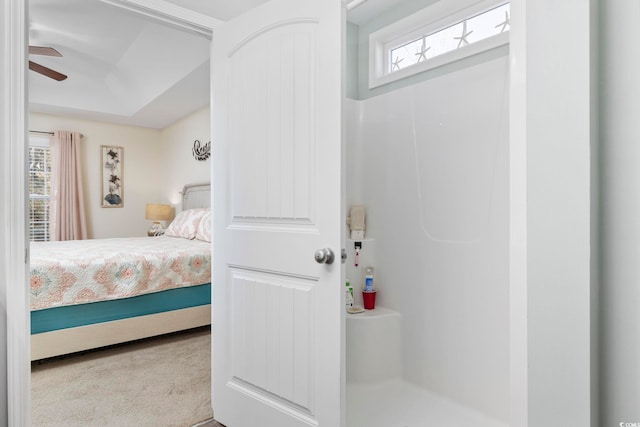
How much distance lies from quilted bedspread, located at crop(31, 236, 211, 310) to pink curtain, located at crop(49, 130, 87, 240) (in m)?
1.80

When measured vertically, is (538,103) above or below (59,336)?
above

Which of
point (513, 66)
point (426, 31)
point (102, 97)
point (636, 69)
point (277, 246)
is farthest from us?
point (102, 97)

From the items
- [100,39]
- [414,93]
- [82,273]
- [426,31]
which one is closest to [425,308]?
[414,93]

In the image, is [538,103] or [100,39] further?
[100,39]

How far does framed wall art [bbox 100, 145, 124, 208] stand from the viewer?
568 cm

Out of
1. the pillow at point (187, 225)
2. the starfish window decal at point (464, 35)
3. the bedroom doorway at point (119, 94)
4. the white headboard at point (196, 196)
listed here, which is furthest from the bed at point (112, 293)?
the starfish window decal at point (464, 35)

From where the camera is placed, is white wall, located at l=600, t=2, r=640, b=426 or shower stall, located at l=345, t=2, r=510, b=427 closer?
white wall, located at l=600, t=2, r=640, b=426

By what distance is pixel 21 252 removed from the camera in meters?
1.42

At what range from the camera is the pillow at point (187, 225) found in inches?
170

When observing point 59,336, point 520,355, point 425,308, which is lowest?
point 59,336

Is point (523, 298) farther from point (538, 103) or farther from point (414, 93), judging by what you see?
point (414, 93)

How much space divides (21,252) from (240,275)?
858 millimetres

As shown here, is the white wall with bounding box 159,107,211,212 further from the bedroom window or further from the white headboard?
the bedroom window

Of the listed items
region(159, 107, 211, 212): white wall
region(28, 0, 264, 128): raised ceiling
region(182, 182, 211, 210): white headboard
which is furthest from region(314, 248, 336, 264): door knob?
region(159, 107, 211, 212): white wall
